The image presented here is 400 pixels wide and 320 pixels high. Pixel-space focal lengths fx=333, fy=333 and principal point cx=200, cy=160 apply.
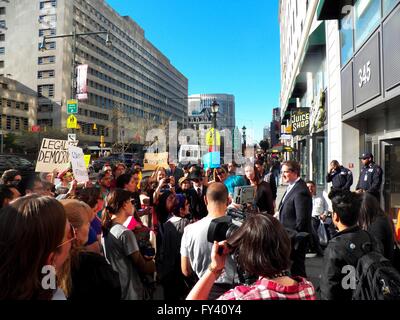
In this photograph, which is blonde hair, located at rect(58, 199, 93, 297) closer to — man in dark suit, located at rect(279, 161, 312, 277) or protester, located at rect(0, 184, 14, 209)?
protester, located at rect(0, 184, 14, 209)

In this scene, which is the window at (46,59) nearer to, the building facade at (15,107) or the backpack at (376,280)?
the building facade at (15,107)

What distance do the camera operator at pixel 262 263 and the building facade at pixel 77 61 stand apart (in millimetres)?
60854

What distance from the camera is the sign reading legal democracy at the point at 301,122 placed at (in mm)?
18859

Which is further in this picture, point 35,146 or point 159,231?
point 35,146

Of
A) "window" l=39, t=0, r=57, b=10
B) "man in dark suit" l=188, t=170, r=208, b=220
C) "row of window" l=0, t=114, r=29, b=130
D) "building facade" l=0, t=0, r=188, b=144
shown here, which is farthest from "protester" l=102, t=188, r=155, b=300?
"window" l=39, t=0, r=57, b=10

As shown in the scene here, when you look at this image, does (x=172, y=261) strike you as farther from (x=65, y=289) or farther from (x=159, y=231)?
(x=65, y=289)

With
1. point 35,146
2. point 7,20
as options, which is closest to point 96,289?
point 35,146

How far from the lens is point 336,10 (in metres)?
10.8

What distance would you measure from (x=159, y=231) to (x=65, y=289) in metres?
2.96

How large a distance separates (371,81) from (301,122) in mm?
11585

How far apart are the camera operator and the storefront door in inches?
299

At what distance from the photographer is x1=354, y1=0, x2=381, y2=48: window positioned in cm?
768

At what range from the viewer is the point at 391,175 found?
862 centimetres

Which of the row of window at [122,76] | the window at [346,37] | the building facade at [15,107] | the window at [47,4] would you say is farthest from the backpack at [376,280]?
the window at [47,4]
